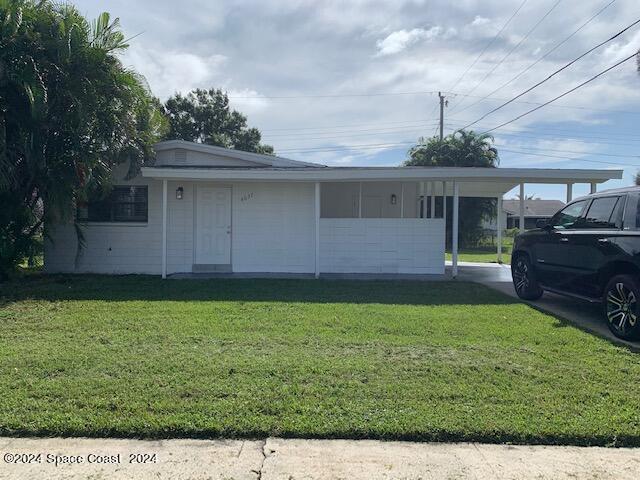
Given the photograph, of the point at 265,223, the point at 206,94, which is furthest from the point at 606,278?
the point at 206,94

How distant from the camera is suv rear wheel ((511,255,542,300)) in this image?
894 centimetres

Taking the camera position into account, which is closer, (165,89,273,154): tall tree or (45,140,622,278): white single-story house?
(45,140,622,278): white single-story house

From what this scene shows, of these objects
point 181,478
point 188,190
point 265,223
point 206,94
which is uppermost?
point 206,94

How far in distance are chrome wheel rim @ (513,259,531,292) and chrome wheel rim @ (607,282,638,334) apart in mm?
2394

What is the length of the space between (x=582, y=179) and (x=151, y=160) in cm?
1042

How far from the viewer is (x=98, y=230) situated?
12.5m

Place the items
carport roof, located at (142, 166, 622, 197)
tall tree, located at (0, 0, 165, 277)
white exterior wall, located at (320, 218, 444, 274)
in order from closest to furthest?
1. tall tree, located at (0, 0, 165, 277)
2. carport roof, located at (142, 166, 622, 197)
3. white exterior wall, located at (320, 218, 444, 274)

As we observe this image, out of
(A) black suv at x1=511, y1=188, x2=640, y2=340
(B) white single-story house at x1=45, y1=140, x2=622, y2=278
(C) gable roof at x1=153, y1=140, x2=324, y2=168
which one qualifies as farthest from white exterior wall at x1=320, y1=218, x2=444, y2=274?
(A) black suv at x1=511, y1=188, x2=640, y2=340

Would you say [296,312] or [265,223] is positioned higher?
[265,223]

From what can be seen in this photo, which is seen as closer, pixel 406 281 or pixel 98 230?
pixel 406 281

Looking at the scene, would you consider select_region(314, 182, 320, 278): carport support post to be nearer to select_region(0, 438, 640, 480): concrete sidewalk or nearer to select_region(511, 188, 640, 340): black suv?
select_region(511, 188, 640, 340): black suv

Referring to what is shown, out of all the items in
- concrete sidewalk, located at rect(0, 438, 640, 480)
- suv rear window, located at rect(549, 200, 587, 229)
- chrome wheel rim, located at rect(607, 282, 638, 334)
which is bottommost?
concrete sidewalk, located at rect(0, 438, 640, 480)

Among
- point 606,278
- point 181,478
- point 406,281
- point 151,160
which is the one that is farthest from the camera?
point 151,160

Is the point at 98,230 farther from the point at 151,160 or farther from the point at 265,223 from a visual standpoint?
the point at 265,223
